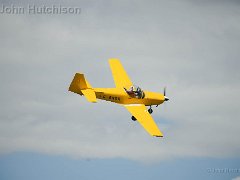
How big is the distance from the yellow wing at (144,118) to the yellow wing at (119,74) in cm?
464

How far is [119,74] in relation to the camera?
6975 centimetres

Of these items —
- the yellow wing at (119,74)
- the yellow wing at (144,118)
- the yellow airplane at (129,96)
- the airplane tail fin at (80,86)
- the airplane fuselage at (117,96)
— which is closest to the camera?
the yellow wing at (144,118)

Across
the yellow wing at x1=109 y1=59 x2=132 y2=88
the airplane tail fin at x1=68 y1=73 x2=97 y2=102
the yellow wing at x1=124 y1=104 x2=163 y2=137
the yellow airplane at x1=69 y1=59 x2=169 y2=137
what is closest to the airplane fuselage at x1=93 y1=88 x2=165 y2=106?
the yellow airplane at x1=69 y1=59 x2=169 y2=137

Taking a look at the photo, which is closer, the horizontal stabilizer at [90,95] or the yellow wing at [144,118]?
the yellow wing at [144,118]

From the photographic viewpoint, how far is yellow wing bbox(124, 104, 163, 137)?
58.1m

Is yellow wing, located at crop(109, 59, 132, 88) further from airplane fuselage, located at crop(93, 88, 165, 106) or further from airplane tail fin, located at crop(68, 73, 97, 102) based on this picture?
airplane tail fin, located at crop(68, 73, 97, 102)

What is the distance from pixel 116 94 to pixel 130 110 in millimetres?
2213

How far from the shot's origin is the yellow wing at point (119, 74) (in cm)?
6788

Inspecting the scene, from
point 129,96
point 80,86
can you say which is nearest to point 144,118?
point 129,96

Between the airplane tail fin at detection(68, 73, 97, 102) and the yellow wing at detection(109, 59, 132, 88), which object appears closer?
the airplane tail fin at detection(68, 73, 97, 102)

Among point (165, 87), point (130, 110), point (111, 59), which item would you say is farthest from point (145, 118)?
point (111, 59)

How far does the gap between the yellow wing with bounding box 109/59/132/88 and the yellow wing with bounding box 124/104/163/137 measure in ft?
15.2

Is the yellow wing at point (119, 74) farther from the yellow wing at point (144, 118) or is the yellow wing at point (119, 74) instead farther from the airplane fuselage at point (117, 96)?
the yellow wing at point (144, 118)

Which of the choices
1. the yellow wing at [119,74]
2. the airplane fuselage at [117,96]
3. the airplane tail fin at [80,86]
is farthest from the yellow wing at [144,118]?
the yellow wing at [119,74]
